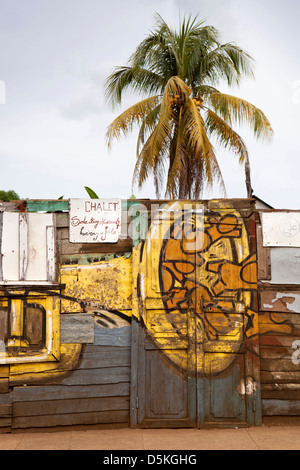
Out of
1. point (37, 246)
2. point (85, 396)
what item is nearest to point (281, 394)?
point (85, 396)

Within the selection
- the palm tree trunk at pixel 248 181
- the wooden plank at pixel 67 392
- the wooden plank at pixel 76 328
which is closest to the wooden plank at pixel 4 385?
the wooden plank at pixel 67 392

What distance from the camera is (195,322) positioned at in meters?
5.83

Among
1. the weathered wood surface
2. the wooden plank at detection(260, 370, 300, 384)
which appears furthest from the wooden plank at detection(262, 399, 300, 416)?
the weathered wood surface

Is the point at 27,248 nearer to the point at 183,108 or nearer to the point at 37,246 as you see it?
the point at 37,246

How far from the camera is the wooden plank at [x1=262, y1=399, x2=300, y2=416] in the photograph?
584cm

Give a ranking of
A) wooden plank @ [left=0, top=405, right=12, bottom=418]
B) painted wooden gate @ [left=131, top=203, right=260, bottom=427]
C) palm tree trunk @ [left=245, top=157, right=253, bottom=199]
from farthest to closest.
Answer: palm tree trunk @ [left=245, top=157, right=253, bottom=199] → painted wooden gate @ [left=131, top=203, right=260, bottom=427] → wooden plank @ [left=0, top=405, right=12, bottom=418]

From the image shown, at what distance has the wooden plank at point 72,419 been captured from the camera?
18.6 feet

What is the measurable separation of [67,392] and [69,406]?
0.16 meters

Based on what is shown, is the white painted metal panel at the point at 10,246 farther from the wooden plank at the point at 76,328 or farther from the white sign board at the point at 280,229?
A: the white sign board at the point at 280,229

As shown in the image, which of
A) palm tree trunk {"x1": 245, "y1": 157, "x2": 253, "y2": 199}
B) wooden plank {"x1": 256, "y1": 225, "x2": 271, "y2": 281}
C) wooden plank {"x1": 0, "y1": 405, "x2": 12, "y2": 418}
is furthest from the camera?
palm tree trunk {"x1": 245, "y1": 157, "x2": 253, "y2": 199}

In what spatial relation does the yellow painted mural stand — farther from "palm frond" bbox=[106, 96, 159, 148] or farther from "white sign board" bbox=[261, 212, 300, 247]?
"palm frond" bbox=[106, 96, 159, 148]

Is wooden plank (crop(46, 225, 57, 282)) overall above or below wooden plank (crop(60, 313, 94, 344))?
above

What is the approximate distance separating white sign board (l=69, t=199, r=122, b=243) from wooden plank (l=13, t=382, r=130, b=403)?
169 centimetres
